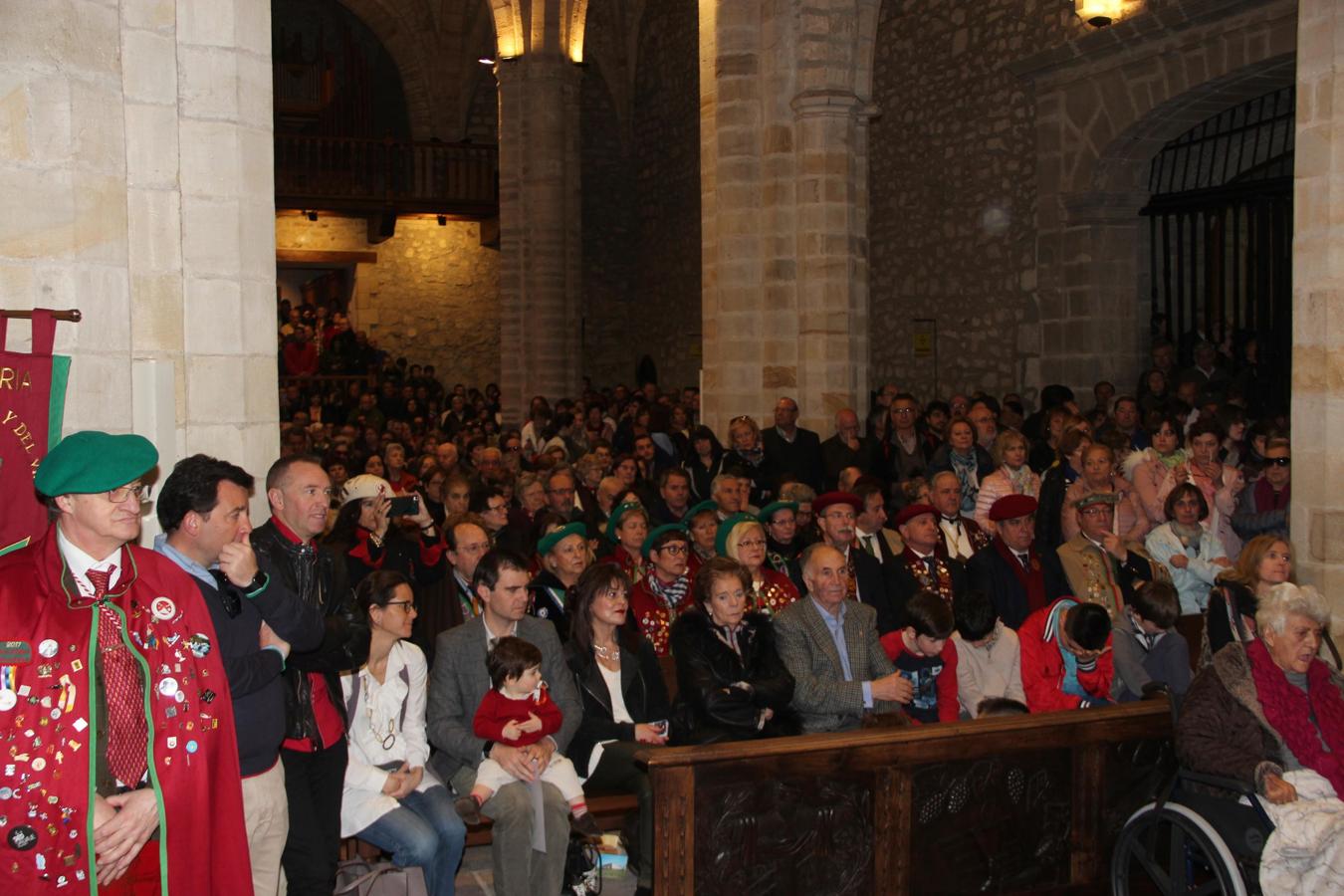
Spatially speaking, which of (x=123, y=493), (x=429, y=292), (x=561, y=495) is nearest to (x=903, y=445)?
(x=561, y=495)

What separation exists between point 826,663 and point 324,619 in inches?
83.1

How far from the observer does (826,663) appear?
5.17 m

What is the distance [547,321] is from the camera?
17188 millimetres

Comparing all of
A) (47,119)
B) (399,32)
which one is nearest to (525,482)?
(47,119)

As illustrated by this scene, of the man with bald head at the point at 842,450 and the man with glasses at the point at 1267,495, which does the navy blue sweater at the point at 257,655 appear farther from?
the man with bald head at the point at 842,450

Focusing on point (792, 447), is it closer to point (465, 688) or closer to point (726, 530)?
point (726, 530)

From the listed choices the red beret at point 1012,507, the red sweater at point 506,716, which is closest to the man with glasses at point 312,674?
the red sweater at point 506,716

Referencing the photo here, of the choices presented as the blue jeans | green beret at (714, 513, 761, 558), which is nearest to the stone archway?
green beret at (714, 513, 761, 558)

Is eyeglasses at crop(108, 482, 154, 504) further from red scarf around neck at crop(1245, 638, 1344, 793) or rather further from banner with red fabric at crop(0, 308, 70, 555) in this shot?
red scarf around neck at crop(1245, 638, 1344, 793)

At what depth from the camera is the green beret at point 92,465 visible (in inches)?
115

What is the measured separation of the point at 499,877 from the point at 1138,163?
10392 mm

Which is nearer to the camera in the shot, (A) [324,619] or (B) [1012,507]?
(A) [324,619]

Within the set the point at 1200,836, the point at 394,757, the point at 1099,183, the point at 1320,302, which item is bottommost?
the point at 1200,836

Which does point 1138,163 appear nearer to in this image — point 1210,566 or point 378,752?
point 1210,566
